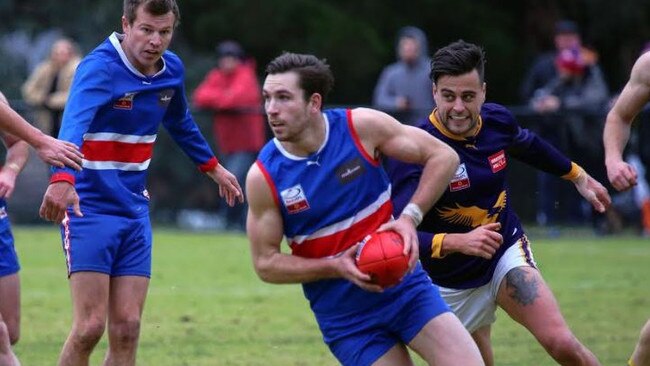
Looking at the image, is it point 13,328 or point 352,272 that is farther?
point 13,328

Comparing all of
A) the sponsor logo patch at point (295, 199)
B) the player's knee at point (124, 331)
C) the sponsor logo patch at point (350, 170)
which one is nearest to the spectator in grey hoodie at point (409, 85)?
the player's knee at point (124, 331)

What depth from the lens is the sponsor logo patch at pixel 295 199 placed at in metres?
6.21

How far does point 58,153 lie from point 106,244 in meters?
0.78

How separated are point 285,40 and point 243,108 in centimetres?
553

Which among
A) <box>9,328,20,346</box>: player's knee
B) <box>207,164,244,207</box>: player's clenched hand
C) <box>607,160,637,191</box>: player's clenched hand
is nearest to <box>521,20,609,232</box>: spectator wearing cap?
<box>207,164,244,207</box>: player's clenched hand

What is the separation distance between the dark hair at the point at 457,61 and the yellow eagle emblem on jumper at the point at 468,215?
67 centimetres

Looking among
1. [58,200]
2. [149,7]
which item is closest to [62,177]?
[58,200]

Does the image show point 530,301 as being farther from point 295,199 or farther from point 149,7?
point 149,7

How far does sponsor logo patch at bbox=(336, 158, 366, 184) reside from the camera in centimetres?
630

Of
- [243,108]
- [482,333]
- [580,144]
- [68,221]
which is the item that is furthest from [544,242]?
[68,221]

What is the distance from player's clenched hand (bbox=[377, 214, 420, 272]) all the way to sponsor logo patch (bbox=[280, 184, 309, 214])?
1.16ft

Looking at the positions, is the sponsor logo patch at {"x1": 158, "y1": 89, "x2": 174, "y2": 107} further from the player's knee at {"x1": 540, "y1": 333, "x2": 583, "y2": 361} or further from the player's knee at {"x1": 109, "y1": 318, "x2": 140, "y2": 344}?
the player's knee at {"x1": 540, "y1": 333, "x2": 583, "y2": 361}

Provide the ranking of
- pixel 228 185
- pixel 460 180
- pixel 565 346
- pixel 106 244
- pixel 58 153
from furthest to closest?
pixel 228 185, pixel 460 180, pixel 106 244, pixel 565 346, pixel 58 153

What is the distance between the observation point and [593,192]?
7699 millimetres
